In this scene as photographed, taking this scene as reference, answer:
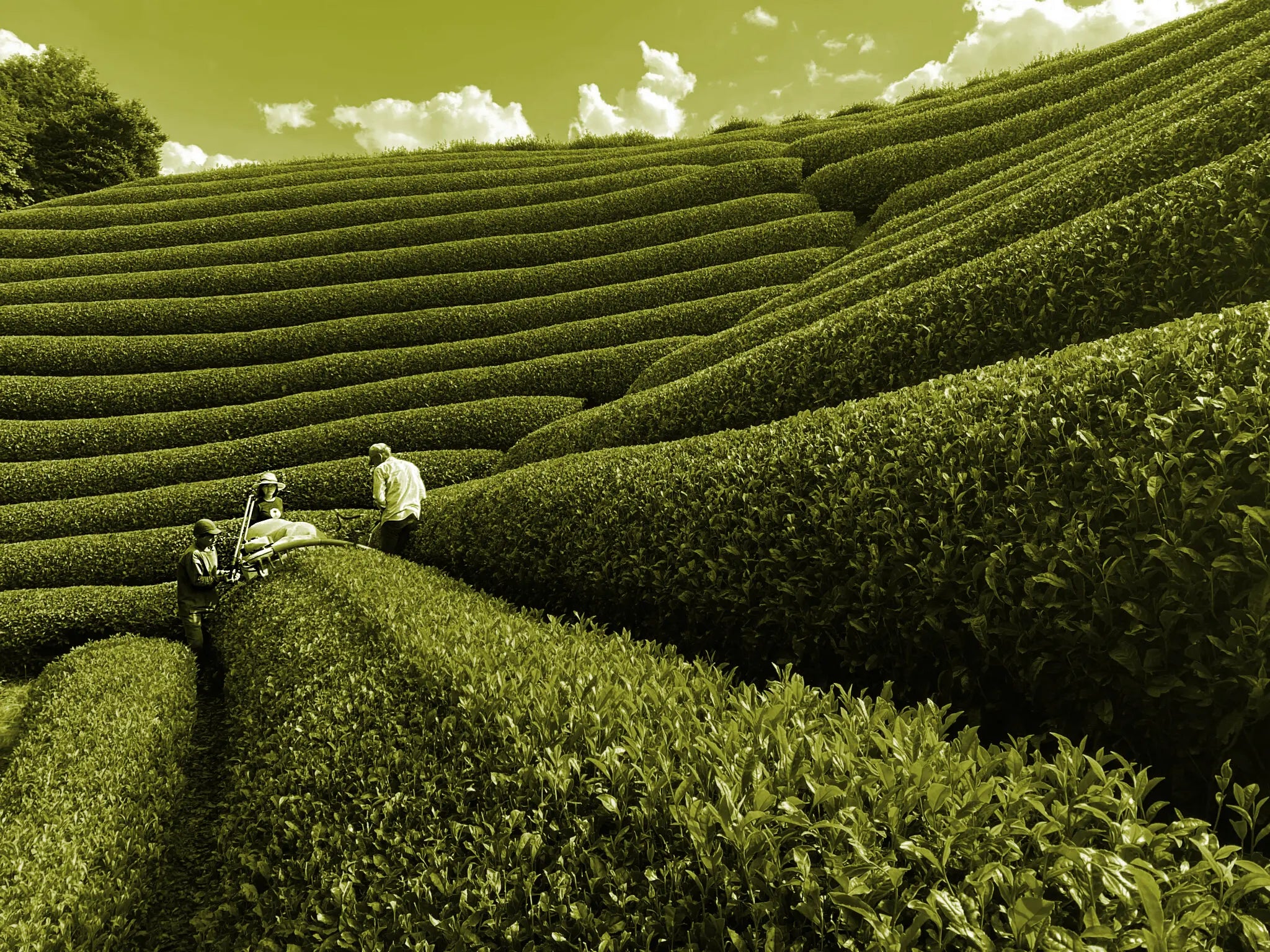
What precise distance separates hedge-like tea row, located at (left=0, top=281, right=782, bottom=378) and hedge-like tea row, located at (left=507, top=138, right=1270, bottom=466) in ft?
37.5

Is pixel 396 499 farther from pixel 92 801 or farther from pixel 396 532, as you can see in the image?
pixel 92 801

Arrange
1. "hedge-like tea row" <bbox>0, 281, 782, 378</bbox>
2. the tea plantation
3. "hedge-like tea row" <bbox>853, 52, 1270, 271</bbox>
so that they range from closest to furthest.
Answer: the tea plantation
"hedge-like tea row" <bbox>853, 52, 1270, 271</bbox>
"hedge-like tea row" <bbox>0, 281, 782, 378</bbox>

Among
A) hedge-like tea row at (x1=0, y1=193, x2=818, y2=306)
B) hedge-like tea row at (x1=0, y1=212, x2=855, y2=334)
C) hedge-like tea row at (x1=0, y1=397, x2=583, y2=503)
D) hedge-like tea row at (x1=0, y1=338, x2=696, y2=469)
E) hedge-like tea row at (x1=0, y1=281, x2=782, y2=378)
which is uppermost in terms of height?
hedge-like tea row at (x1=0, y1=193, x2=818, y2=306)

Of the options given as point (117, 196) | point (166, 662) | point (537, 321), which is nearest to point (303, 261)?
point (537, 321)

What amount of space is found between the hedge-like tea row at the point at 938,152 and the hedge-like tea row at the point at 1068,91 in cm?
10

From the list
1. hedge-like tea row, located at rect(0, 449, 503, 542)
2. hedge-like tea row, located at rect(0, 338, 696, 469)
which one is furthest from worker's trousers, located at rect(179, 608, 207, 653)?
hedge-like tea row, located at rect(0, 338, 696, 469)

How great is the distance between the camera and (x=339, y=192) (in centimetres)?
3212

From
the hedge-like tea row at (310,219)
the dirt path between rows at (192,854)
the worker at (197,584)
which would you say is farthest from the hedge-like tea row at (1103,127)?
the worker at (197,584)

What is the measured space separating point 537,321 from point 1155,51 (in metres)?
21.5

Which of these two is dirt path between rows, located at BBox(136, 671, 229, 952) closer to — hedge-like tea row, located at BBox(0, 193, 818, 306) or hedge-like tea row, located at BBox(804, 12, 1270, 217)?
hedge-like tea row, located at BBox(0, 193, 818, 306)

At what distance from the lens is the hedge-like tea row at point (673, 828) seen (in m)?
1.75

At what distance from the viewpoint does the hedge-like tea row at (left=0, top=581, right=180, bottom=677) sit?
1258 centimetres

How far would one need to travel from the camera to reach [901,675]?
422 centimetres

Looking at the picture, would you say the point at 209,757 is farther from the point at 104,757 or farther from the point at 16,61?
the point at 16,61
